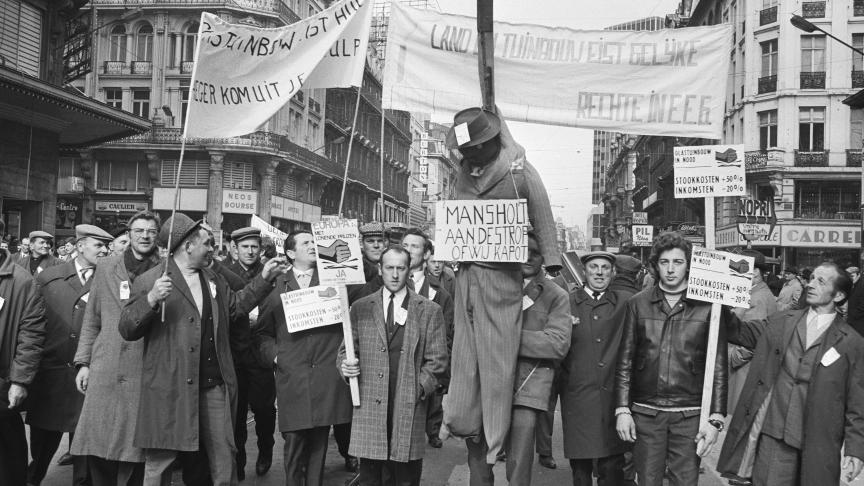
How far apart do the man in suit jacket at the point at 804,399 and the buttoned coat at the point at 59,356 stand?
192 inches

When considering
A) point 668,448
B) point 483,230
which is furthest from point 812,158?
point 483,230

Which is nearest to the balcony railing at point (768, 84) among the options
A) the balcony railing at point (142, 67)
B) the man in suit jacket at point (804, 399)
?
the balcony railing at point (142, 67)

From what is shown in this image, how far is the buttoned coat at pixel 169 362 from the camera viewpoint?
519 cm

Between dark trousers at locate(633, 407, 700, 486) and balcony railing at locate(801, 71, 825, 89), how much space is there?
3730 centimetres

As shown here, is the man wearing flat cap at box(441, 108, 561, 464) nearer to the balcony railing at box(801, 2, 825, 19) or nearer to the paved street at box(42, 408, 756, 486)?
the paved street at box(42, 408, 756, 486)

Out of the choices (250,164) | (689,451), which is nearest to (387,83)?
(689,451)

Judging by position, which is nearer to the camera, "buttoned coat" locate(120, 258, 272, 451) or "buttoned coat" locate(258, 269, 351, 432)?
"buttoned coat" locate(120, 258, 272, 451)

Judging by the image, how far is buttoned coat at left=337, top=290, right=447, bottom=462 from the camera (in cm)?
545

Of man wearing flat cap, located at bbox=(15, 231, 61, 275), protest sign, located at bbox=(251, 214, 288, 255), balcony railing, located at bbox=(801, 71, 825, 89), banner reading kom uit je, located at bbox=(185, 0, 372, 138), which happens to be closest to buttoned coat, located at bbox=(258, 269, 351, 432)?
banner reading kom uit je, located at bbox=(185, 0, 372, 138)

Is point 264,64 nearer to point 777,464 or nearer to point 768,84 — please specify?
point 777,464

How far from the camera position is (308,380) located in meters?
5.93

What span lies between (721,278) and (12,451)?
17.3 feet

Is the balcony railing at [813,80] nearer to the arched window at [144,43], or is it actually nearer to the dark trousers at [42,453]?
the arched window at [144,43]

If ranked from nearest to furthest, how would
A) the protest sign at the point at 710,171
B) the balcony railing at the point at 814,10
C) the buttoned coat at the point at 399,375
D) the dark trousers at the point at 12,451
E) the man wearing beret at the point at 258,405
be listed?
the buttoned coat at the point at 399,375, the protest sign at the point at 710,171, the dark trousers at the point at 12,451, the man wearing beret at the point at 258,405, the balcony railing at the point at 814,10
